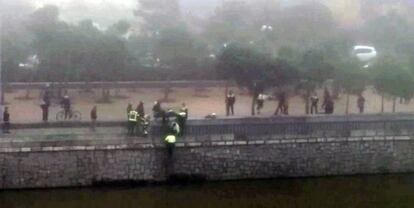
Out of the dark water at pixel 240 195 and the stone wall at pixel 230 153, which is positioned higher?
the stone wall at pixel 230 153

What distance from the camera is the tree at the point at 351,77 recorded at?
17.2 metres

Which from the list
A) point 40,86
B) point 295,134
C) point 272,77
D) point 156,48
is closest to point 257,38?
point 156,48

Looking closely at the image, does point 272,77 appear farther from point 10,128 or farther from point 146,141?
point 10,128

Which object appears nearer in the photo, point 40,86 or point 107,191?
point 107,191

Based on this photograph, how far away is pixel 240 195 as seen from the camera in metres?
13.4

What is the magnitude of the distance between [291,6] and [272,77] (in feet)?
29.1

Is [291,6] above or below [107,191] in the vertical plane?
above

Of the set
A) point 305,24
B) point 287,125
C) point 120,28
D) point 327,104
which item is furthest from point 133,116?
point 305,24

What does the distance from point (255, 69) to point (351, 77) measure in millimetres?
2000

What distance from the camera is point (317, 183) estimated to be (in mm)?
14125

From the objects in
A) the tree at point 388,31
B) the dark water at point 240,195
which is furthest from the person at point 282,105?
the tree at point 388,31

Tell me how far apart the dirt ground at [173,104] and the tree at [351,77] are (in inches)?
17.6

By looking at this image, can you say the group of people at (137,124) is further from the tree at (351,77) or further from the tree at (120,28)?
the tree at (120,28)

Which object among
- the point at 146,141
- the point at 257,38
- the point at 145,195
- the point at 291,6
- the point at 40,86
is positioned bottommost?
the point at 145,195
